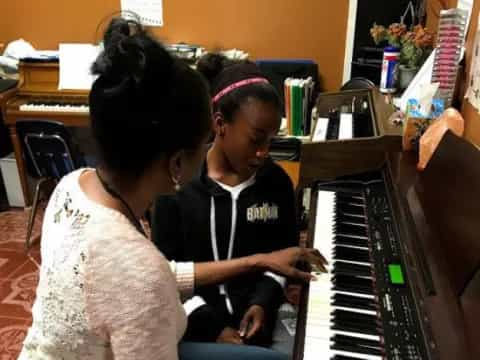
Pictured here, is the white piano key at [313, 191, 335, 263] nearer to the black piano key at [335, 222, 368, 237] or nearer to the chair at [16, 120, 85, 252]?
the black piano key at [335, 222, 368, 237]

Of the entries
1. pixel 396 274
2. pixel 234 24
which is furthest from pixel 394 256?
pixel 234 24

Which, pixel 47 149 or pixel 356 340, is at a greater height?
pixel 356 340

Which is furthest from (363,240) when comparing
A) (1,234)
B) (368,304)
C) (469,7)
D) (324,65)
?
(1,234)

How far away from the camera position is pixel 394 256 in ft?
3.67

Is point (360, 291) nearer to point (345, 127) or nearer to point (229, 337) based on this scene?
point (229, 337)

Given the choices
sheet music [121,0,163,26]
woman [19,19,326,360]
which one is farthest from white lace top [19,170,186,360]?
sheet music [121,0,163,26]

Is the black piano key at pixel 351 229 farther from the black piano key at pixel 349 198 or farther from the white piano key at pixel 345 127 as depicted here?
the white piano key at pixel 345 127

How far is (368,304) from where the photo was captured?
101cm

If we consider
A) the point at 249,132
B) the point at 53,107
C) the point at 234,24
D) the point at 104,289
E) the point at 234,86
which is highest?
the point at 234,24

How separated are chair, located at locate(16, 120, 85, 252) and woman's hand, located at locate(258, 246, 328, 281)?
5.50 ft

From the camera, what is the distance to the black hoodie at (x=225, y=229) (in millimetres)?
1283

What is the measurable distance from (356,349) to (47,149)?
7.07 feet

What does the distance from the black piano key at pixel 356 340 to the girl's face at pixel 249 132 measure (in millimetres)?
513

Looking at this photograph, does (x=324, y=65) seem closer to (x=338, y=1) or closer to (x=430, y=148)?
(x=338, y=1)
